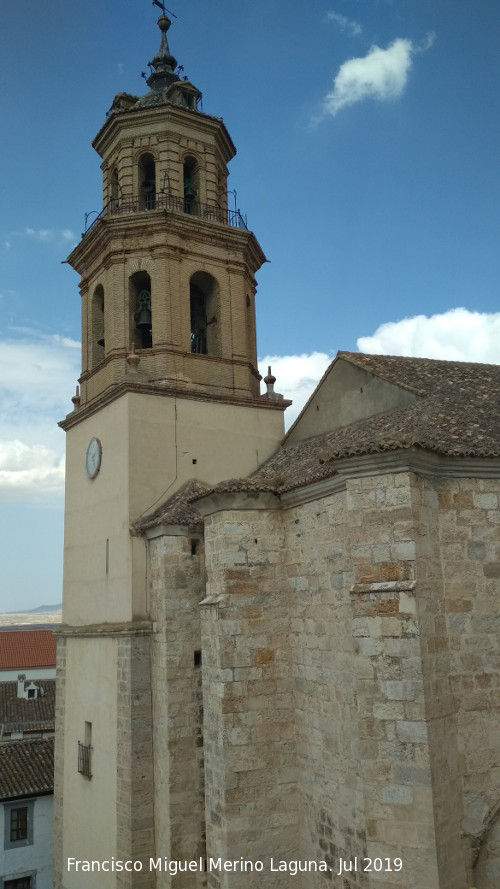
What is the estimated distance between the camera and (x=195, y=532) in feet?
36.5

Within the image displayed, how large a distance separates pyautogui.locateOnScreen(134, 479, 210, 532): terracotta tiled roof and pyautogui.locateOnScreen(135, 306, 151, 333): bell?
10.9 ft

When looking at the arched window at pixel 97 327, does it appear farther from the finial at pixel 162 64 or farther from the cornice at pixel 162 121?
the finial at pixel 162 64

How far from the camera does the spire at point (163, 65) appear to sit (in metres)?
15.0

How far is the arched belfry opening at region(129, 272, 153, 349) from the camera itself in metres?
13.2

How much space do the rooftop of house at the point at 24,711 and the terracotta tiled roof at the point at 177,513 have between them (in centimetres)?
1746

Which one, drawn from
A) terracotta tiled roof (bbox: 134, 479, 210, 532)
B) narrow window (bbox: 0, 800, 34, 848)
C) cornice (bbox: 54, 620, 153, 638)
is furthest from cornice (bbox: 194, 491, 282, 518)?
narrow window (bbox: 0, 800, 34, 848)

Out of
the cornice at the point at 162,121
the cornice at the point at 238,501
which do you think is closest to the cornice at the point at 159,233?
the cornice at the point at 162,121

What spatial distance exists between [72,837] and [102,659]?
336cm

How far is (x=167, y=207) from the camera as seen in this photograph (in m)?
13.2

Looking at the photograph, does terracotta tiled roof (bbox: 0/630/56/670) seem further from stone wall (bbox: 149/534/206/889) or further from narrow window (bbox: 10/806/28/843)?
stone wall (bbox: 149/534/206/889)

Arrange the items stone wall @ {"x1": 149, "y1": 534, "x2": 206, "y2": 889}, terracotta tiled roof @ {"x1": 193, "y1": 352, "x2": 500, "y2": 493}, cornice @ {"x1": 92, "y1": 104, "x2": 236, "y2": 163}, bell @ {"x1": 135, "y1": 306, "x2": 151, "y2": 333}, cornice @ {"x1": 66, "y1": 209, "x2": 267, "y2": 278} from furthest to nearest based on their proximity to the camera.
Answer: cornice @ {"x1": 92, "y1": 104, "x2": 236, "y2": 163} → bell @ {"x1": 135, "y1": 306, "x2": 151, "y2": 333} → cornice @ {"x1": 66, "y1": 209, "x2": 267, "y2": 278} → stone wall @ {"x1": 149, "y1": 534, "x2": 206, "y2": 889} → terracotta tiled roof @ {"x1": 193, "y1": 352, "x2": 500, "y2": 493}

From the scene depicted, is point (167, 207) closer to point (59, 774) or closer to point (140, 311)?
point (140, 311)

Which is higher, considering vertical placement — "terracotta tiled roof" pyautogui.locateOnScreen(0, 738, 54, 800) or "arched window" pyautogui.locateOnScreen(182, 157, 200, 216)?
"arched window" pyautogui.locateOnScreen(182, 157, 200, 216)

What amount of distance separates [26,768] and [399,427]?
50.5ft
